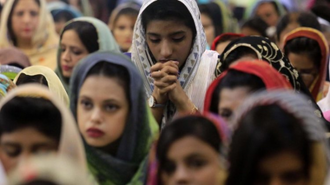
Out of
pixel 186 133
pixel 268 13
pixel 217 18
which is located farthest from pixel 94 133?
pixel 268 13

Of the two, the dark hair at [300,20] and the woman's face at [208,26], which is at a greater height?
the dark hair at [300,20]

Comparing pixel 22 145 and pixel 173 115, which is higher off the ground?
pixel 22 145

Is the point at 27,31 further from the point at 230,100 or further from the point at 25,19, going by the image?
the point at 230,100

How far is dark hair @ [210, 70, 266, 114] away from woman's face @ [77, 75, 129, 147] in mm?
422

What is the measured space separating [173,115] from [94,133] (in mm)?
990

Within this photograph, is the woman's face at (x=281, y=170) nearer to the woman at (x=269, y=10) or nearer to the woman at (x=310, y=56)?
the woman at (x=310, y=56)

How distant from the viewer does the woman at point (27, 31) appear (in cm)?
1009

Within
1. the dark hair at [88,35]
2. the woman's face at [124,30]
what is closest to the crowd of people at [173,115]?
the dark hair at [88,35]

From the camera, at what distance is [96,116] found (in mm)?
4922

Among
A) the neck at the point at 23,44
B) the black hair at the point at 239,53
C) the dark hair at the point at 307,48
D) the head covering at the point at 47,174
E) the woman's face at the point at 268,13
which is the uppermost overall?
the head covering at the point at 47,174

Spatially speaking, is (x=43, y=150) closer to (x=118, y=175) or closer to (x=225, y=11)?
(x=118, y=175)

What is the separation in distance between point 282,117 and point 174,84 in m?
1.63

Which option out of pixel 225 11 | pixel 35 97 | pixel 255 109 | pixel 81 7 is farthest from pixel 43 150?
pixel 81 7

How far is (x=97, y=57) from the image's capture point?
17.0ft
